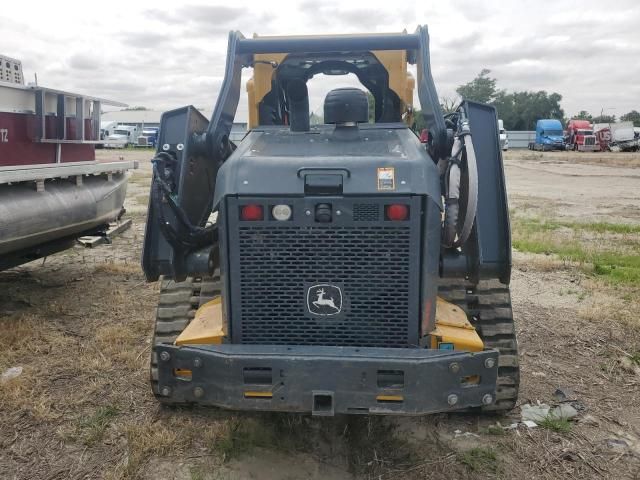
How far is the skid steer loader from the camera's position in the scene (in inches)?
110

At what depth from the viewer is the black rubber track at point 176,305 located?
3.66 m

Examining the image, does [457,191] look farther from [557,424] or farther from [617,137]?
[617,137]

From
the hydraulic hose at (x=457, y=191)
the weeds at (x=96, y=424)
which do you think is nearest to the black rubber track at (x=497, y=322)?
the hydraulic hose at (x=457, y=191)

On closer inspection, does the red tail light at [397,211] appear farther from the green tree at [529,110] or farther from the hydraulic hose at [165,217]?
the green tree at [529,110]

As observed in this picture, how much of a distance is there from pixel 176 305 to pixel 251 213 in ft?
3.72

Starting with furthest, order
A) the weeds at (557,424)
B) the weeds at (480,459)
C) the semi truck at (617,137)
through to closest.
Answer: the semi truck at (617,137), the weeds at (557,424), the weeds at (480,459)

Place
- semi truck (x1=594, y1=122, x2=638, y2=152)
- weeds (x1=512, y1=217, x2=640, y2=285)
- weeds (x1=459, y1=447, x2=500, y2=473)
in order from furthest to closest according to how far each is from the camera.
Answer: semi truck (x1=594, y1=122, x2=638, y2=152) < weeds (x1=512, y1=217, x2=640, y2=285) < weeds (x1=459, y1=447, x2=500, y2=473)

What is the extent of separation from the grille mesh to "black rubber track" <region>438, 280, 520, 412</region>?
763mm

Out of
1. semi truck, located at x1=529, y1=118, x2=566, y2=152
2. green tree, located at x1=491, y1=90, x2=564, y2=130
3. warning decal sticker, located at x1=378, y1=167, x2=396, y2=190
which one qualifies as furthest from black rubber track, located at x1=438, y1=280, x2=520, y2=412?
green tree, located at x1=491, y1=90, x2=564, y2=130

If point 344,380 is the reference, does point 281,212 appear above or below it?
above

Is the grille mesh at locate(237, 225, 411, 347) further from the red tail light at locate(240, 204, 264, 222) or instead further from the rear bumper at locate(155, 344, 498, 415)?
the rear bumper at locate(155, 344, 498, 415)

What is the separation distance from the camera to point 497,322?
3664mm

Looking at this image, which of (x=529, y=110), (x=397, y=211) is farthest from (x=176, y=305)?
(x=529, y=110)

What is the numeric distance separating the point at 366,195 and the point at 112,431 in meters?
2.02
